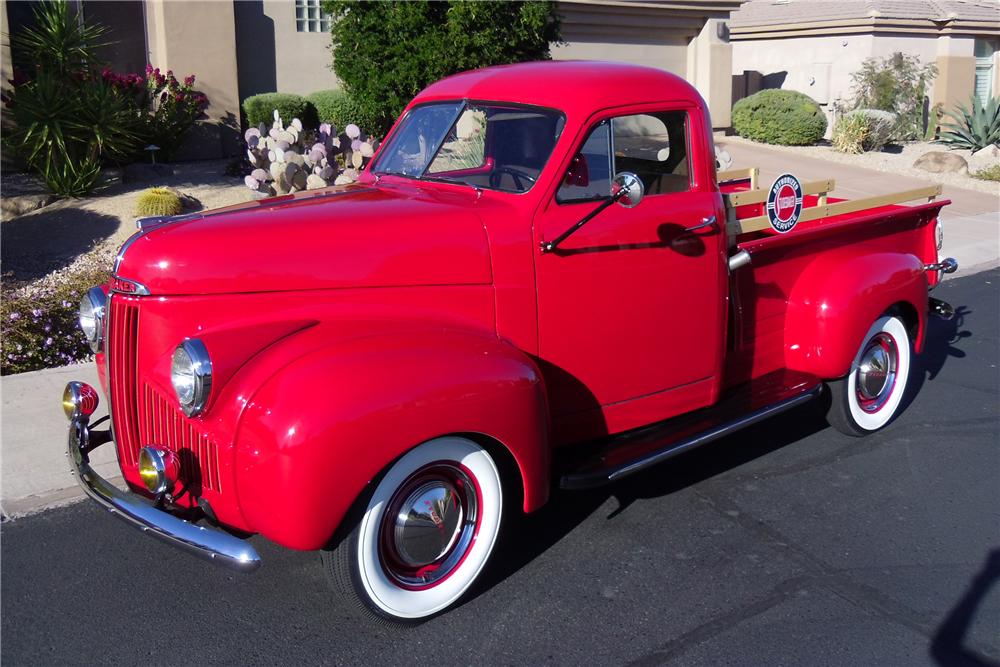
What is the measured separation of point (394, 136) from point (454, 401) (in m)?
1.95

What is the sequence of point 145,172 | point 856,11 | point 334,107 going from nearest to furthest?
point 145,172
point 334,107
point 856,11

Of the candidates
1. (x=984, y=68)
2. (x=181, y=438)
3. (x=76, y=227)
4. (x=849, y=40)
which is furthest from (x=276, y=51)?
(x=984, y=68)

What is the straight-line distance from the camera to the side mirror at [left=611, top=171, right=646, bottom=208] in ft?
12.8

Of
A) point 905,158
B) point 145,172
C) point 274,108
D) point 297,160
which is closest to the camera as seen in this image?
point 297,160

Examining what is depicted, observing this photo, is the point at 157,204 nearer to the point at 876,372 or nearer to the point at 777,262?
the point at 777,262

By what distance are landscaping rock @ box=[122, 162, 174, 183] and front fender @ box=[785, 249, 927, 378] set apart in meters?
8.96

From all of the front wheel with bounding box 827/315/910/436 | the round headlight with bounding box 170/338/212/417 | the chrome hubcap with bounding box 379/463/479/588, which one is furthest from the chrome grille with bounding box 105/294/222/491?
the front wheel with bounding box 827/315/910/436

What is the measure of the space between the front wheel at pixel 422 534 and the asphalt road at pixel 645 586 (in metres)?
0.16

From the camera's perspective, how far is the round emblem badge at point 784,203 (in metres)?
4.86

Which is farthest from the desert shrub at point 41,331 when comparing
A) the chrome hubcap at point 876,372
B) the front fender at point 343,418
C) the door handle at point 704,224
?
the chrome hubcap at point 876,372

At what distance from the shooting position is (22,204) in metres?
10.2

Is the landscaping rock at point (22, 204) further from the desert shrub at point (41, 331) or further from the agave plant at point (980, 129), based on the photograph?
the agave plant at point (980, 129)

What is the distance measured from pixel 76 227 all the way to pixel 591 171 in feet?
24.2

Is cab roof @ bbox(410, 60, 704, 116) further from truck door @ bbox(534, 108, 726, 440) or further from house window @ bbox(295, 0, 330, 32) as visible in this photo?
house window @ bbox(295, 0, 330, 32)
